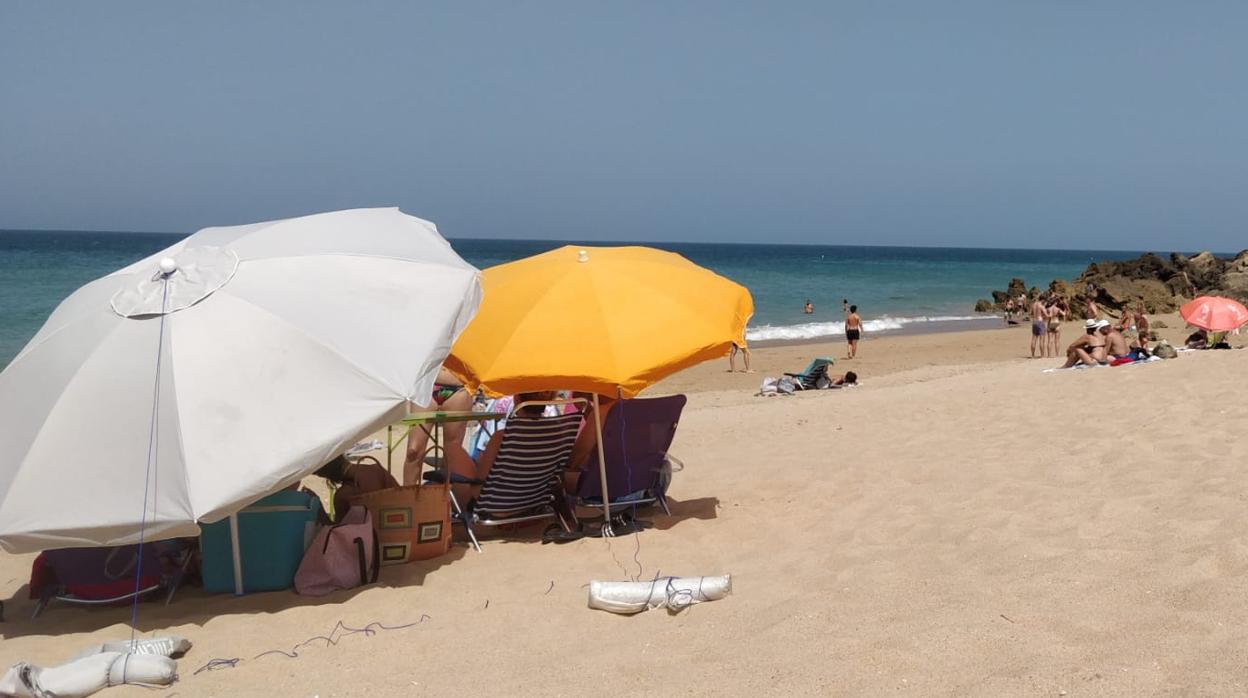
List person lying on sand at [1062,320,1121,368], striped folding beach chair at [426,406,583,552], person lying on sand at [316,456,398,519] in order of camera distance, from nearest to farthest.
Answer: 1. person lying on sand at [316,456,398,519]
2. striped folding beach chair at [426,406,583,552]
3. person lying on sand at [1062,320,1121,368]

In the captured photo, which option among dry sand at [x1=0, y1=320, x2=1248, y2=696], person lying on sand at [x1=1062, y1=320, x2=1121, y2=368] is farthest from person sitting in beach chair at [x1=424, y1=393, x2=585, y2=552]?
person lying on sand at [x1=1062, y1=320, x2=1121, y2=368]

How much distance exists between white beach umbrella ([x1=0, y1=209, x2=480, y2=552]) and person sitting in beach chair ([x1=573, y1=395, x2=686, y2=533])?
136 cm

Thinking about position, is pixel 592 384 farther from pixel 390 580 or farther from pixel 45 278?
pixel 45 278

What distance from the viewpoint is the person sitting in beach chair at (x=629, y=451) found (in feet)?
19.9

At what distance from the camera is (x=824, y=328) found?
29.6 metres

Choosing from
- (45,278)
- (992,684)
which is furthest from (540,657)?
(45,278)

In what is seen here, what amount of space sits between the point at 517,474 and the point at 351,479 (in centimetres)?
104

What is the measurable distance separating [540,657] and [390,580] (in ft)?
5.13

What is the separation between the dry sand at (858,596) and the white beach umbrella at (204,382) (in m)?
0.75

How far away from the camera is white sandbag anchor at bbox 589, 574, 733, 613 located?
4.54 metres

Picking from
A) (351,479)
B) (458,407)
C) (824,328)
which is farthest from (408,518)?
(824,328)

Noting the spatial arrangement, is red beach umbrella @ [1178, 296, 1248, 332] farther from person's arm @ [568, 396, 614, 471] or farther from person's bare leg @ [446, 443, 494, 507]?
person's bare leg @ [446, 443, 494, 507]

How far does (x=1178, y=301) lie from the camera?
35969 millimetres

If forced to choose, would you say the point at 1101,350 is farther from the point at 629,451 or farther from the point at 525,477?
the point at 525,477
